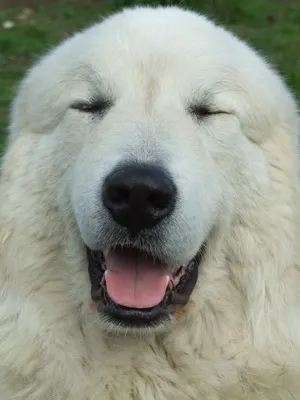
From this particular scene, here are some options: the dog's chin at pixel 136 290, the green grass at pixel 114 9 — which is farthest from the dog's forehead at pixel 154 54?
the green grass at pixel 114 9

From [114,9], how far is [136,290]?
331 inches

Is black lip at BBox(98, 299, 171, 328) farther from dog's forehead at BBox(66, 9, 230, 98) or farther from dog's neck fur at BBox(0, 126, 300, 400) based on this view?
dog's forehead at BBox(66, 9, 230, 98)

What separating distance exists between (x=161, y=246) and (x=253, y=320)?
0.59 metres

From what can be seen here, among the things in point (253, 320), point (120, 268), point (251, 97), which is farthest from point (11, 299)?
point (251, 97)

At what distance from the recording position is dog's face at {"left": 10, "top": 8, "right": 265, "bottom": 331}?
3.18 meters

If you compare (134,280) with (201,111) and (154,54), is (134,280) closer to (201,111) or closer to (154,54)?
(201,111)

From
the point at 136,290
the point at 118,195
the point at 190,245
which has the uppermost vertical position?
the point at 118,195

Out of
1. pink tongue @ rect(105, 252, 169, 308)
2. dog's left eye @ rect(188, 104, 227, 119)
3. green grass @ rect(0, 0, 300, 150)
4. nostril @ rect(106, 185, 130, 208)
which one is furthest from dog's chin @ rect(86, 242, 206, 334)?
green grass @ rect(0, 0, 300, 150)

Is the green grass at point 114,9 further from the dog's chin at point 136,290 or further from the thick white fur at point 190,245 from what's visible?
the dog's chin at point 136,290

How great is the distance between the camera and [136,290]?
10.8 feet

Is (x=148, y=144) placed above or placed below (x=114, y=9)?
above

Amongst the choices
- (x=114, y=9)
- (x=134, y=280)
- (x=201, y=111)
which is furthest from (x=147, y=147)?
(x=114, y=9)

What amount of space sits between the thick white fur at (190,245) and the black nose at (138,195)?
0.64 feet

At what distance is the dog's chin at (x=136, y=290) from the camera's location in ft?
10.8
